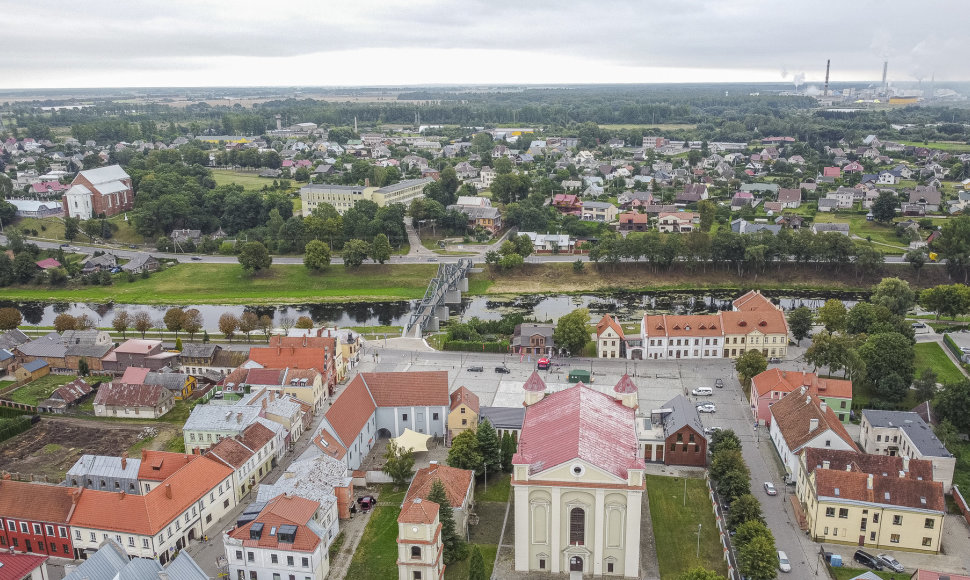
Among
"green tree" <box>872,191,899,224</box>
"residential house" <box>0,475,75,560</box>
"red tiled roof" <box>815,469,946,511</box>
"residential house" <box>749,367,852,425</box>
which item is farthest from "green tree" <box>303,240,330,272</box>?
"green tree" <box>872,191,899,224</box>

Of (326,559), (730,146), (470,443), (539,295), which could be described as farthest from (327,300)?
(730,146)

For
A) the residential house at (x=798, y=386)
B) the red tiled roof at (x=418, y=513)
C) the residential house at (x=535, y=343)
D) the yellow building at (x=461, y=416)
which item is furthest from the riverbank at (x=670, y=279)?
the red tiled roof at (x=418, y=513)

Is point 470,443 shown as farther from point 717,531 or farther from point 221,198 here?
point 221,198

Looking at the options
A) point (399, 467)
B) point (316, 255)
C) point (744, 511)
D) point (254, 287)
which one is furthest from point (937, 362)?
point (254, 287)

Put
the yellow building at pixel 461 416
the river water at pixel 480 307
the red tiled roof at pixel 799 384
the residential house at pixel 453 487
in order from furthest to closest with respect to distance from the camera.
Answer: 1. the river water at pixel 480 307
2. the red tiled roof at pixel 799 384
3. the yellow building at pixel 461 416
4. the residential house at pixel 453 487

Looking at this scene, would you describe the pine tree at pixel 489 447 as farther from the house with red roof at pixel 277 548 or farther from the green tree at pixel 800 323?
the green tree at pixel 800 323

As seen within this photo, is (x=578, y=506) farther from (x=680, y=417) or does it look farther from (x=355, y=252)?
(x=355, y=252)

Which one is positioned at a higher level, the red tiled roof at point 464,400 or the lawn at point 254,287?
the red tiled roof at point 464,400
